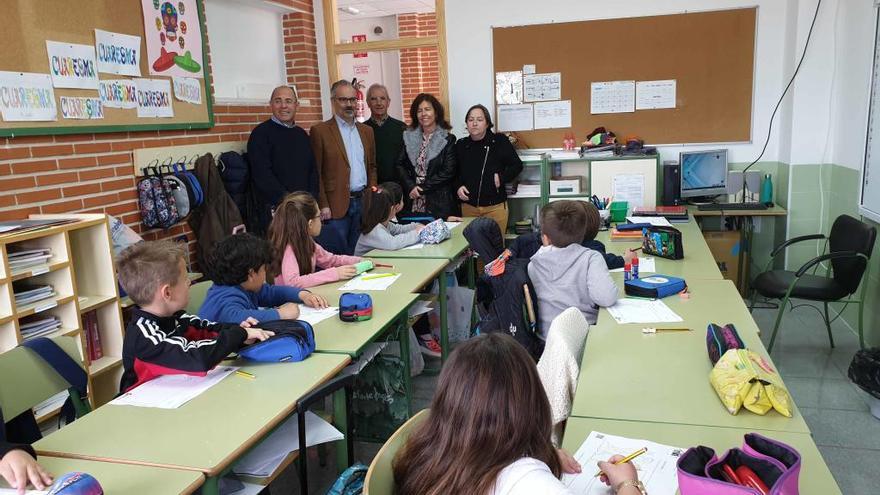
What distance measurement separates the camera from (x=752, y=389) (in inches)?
69.4

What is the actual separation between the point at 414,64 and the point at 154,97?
5247mm

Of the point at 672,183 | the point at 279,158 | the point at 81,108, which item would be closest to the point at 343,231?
the point at 279,158

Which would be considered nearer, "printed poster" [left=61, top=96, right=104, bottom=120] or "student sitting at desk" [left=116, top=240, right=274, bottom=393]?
"student sitting at desk" [left=116, top=240, right=274, bottom=393]

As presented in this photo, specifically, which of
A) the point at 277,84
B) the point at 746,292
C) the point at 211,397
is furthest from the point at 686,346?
the point at 277,84

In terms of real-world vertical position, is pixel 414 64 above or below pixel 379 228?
above

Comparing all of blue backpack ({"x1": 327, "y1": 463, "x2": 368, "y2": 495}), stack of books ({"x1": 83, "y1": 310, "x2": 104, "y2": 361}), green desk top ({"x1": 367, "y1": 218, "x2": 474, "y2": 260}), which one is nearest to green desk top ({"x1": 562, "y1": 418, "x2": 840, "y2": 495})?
blue backpack ({"x1": 327, "y1": 463, "x2": 368, "y2": 495})

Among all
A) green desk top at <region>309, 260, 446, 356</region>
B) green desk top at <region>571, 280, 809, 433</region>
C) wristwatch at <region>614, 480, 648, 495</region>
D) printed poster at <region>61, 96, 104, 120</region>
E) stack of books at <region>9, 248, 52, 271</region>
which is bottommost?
green desk top at <region>571, 280, 809, 433</region>

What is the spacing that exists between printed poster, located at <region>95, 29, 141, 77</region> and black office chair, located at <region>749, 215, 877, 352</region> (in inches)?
165

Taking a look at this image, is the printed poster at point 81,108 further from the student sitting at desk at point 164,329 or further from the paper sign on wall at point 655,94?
the paper sign on wall at point 655,94

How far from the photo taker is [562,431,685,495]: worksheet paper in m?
1.48

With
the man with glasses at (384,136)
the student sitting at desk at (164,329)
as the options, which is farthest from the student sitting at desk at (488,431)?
the man with glasses at (384,136)

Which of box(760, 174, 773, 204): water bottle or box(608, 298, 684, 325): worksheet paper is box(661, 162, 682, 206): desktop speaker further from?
box(608, 298, 684, 325): worksheet paper

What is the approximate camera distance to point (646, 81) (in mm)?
5711

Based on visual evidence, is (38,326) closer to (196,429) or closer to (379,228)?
(196,429)
